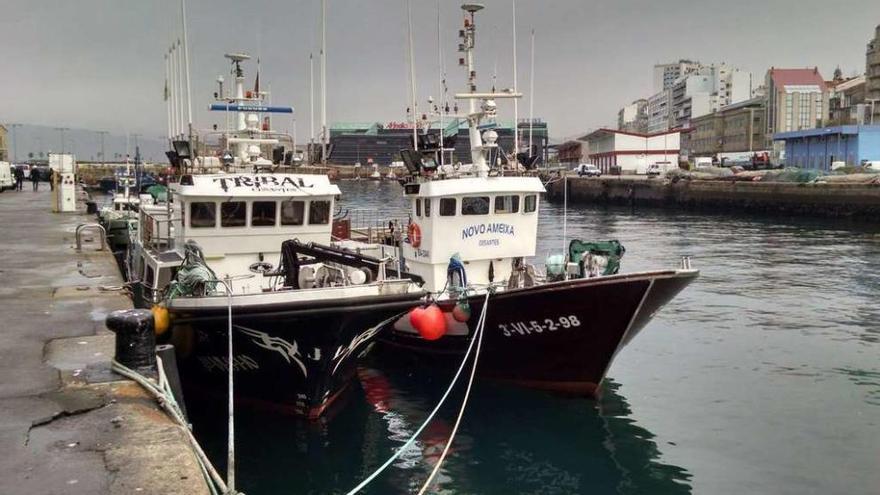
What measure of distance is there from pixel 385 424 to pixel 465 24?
7.92m

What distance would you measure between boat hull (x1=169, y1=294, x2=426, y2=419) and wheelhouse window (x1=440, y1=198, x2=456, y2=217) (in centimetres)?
325

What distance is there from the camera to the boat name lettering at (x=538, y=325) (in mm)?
12289

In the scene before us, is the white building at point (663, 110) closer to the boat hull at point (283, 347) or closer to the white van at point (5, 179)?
the white van at point (5, 179)

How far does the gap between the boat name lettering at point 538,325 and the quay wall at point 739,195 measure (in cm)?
3101

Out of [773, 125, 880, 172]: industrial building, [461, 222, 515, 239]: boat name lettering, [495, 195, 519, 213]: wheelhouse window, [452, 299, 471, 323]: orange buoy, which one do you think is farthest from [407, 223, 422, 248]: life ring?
[773, 125, 880, 172]: industrial building

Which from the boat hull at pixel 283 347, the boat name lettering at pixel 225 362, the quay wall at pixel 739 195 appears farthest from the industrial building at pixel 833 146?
the boat name lettering at pixel 225 362

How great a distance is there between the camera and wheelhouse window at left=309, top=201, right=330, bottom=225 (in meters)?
13.7

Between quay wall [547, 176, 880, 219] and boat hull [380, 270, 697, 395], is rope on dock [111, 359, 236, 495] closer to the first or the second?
boat hull [380, 270, 697, 395]

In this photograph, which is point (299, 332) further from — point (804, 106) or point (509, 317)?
point (804, 106)

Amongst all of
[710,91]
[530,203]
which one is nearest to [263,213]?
[530,203]

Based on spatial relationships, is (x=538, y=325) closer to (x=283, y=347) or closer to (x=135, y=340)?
(x=283, y=347)

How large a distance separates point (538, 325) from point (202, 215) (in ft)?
18.4

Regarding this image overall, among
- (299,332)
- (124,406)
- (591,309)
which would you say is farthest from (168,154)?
(124,406)

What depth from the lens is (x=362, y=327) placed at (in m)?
10.8
